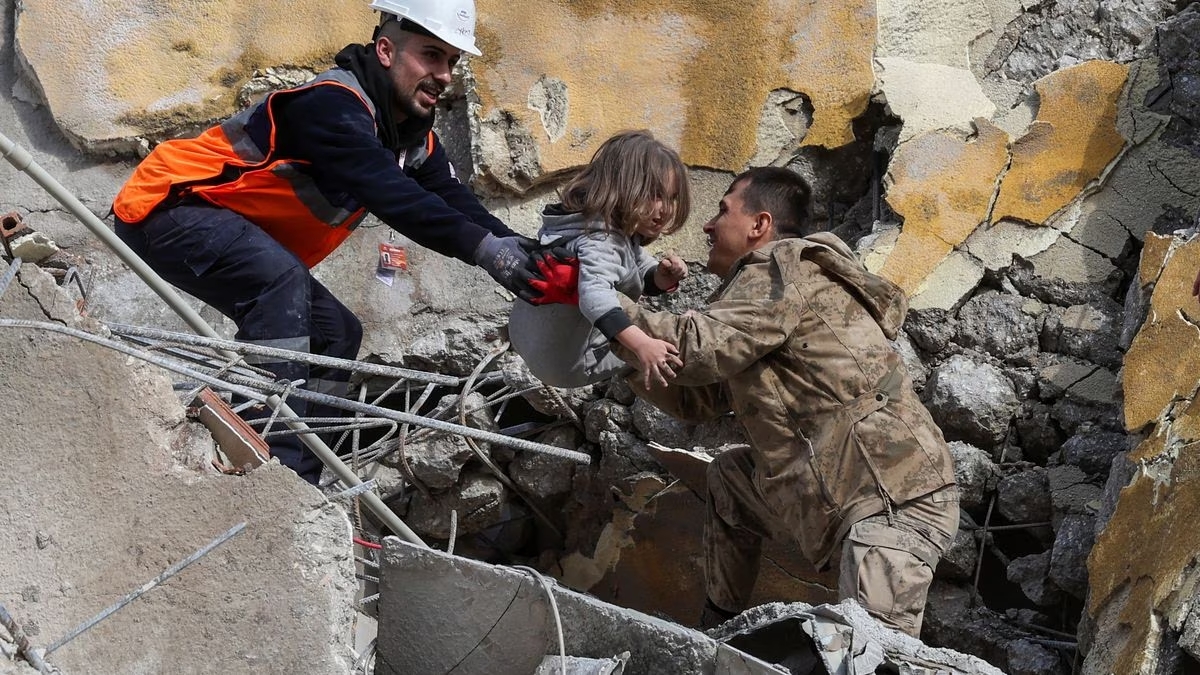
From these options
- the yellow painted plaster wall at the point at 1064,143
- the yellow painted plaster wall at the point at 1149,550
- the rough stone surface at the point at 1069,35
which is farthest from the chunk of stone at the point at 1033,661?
the rough stone surface at the point at 1069,35

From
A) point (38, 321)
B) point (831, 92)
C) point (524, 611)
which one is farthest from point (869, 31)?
point (38, 321)

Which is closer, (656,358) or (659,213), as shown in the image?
(656,358)

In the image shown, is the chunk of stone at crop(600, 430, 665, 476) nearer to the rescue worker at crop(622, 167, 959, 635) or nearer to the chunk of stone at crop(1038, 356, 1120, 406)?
the rescue worker at crop(622, 167, 959, 635)

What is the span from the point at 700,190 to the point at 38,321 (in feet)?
8.87

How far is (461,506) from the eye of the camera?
516 centimetres

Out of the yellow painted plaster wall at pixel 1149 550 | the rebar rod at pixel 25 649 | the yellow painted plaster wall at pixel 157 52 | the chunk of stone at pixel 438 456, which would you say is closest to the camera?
the rebar rod at pixel 25 649

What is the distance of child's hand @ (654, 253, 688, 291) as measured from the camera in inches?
144

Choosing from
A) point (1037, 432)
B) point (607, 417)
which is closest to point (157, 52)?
point (607, 417)

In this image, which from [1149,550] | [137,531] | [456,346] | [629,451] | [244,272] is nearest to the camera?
[137,531]

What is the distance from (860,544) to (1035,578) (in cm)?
95

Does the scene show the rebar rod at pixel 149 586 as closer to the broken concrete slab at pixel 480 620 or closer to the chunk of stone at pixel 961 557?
the broken concrete slab at pixel 480 620

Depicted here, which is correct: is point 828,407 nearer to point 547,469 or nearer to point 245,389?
point 245,389

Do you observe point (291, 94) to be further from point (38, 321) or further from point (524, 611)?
point (524, 611)

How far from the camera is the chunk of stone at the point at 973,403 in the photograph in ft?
14.4
